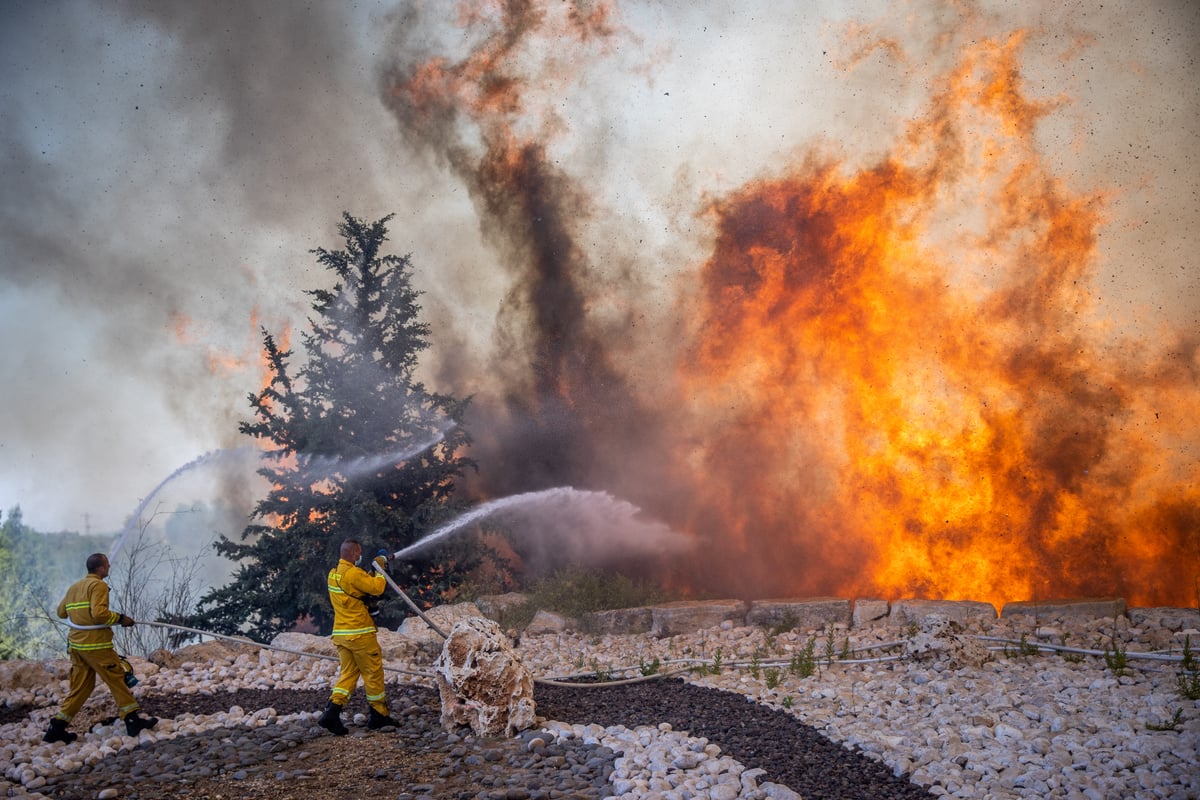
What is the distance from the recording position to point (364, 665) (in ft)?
27.2

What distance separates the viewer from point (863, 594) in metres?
16.2

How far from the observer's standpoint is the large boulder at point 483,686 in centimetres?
799

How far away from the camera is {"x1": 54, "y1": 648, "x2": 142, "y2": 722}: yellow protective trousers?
8.36m

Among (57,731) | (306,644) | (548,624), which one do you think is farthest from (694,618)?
(57,731)

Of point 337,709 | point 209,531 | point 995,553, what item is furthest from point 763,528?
point 209,531

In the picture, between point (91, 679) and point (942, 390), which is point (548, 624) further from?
point (942, 390)

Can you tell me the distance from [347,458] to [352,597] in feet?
24.4

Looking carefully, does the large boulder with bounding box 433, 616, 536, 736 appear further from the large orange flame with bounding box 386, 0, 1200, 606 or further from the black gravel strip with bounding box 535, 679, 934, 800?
the large orange flame with bounding box 386, 0, 1200, 606

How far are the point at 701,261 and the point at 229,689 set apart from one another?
14319 mm

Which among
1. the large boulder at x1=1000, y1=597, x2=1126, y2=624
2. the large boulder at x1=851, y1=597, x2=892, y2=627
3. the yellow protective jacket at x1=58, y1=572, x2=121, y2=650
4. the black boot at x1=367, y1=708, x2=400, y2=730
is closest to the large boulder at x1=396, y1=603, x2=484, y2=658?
the black boot at x1=367, y1=708, x2=400, y2=730

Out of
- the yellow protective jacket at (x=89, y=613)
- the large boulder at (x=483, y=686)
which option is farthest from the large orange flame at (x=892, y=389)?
the yellow protective jacket at (x=89, y=613)

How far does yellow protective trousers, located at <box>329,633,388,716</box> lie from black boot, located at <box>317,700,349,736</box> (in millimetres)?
110

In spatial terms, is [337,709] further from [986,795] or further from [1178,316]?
[1178,316]

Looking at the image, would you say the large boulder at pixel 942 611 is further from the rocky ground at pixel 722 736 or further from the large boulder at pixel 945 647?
the large boulder at pixel 945 647
